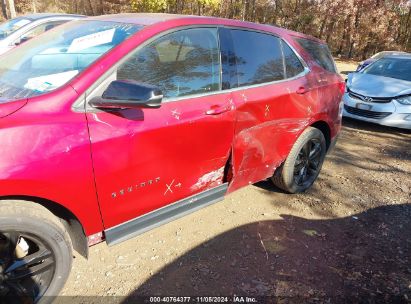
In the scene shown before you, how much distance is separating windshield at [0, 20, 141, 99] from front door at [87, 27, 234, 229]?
0.86ft

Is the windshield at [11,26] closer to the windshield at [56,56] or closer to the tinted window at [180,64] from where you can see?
the windshield at [56,56]

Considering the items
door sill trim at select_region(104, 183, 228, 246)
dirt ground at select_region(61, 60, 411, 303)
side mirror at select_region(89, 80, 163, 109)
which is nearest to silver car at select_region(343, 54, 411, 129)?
dirt ground at select_region(61, 60, 411, 303)

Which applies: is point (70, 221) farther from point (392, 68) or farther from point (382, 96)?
point (392, 68)

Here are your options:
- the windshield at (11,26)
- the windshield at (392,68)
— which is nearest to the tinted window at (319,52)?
the windshield at (392,68)

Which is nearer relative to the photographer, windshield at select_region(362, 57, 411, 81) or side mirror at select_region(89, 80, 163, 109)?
side mirror at select_region(89, 80, 163, 109)

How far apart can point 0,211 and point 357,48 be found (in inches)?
945

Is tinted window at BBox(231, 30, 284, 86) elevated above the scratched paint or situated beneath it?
elevated above

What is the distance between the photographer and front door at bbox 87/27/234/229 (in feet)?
7.63

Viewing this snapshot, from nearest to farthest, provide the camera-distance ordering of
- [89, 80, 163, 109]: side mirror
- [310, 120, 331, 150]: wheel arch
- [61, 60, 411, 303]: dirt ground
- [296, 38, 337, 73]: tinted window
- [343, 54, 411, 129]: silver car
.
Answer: [89, 80, 163, 109]: side mirror, [61, 60, 411, 303]: dirt ground, [296, 38, 337, 73]: tinted window, [310, 120, 331, 150]: wheel arch, [343, 54, 411, 129]: silver car

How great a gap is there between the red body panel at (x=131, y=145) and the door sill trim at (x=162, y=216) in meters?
0.04

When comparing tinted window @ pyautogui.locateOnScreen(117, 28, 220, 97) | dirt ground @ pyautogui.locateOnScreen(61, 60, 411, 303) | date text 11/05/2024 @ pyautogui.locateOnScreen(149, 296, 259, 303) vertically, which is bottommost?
dirt ground @ pyautogui.locateOnScreen(61, 60, 411, 303)

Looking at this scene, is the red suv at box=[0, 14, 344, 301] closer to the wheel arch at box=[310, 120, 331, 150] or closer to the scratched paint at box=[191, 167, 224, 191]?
the scratched paint at box=[191, 167, 224, 191]

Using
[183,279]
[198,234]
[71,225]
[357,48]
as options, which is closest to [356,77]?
[198,234]

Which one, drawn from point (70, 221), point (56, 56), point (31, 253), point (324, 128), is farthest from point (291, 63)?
point (31, 253)
